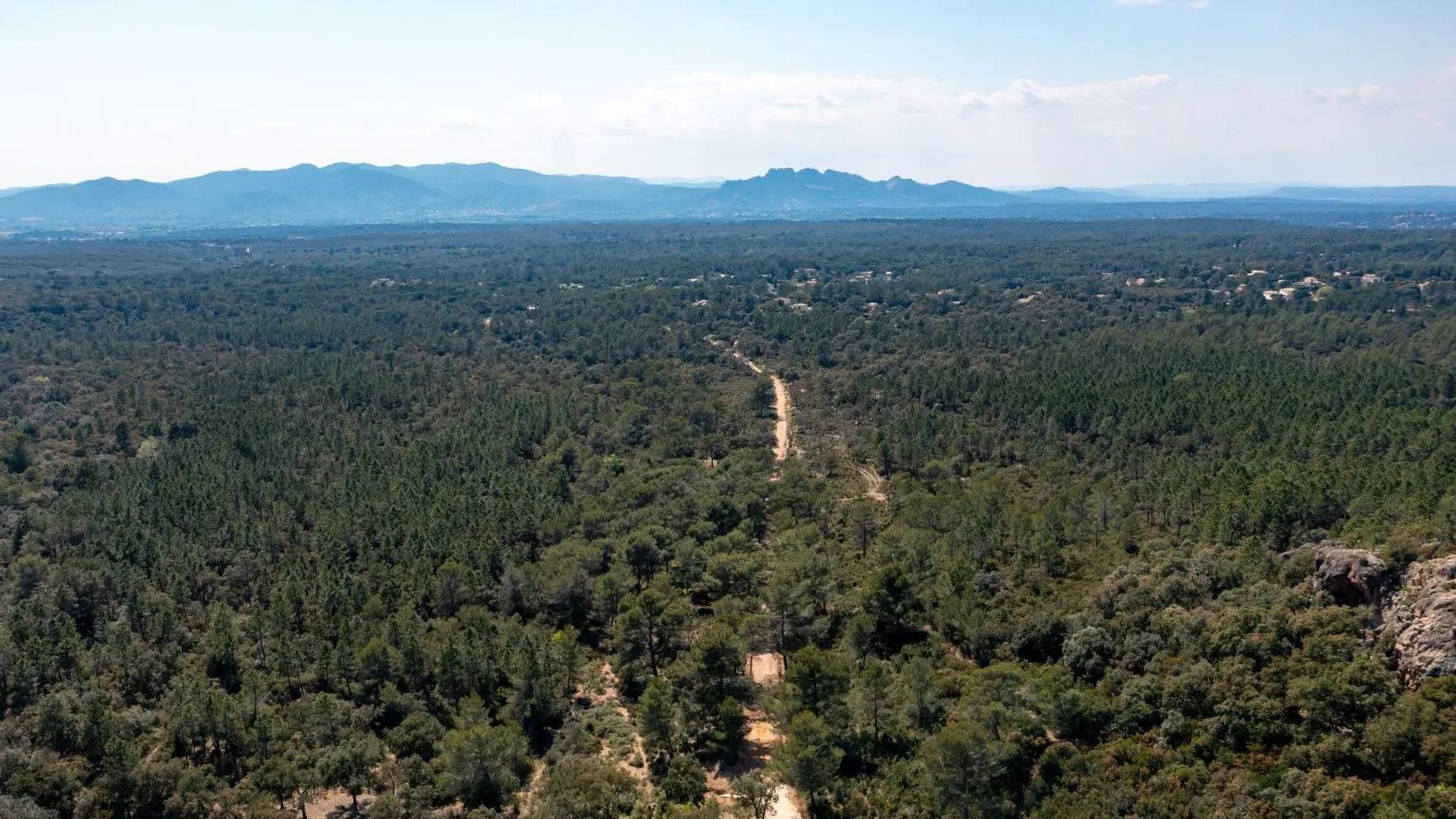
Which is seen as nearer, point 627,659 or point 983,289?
point 627,659

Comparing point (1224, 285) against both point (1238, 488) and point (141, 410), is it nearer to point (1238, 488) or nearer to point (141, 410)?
point (1238, 488)

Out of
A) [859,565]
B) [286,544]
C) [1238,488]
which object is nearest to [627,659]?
[859,565]

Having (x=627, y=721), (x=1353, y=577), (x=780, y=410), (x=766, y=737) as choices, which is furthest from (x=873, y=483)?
(x=1353, y=577)

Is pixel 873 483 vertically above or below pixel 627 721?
above

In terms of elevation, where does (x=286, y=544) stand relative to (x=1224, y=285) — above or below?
below

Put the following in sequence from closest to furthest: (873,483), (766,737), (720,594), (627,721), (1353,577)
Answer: (1353,577), (766,737), (627,721), (720,594), (873,483)

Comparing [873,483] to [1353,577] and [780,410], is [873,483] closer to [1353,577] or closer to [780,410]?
[780,410]

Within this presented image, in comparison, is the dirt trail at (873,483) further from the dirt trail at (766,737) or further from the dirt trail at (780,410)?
the dirt trail at (766,737)
